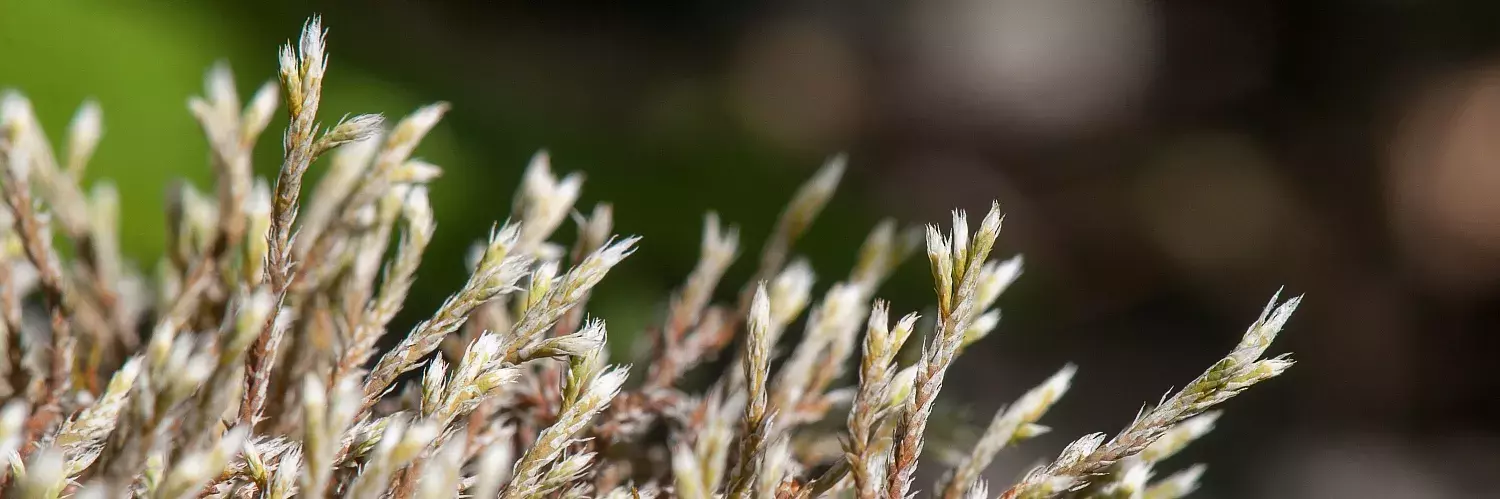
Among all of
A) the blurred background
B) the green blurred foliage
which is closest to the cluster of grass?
the green blurred foliage

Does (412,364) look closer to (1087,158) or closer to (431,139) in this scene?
(431,139)

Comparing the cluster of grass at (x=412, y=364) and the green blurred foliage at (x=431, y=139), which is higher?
the green blurred foliage at (x=431, y=139)

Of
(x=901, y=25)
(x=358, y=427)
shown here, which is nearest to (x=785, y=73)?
(x=901, y=25)

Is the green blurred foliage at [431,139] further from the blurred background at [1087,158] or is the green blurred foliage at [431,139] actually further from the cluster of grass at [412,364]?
the cluster of grass at [412,364]

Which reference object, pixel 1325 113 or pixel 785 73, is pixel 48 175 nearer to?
pixel 785 73

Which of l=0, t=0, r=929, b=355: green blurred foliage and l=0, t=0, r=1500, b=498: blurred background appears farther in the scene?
l=0, t=0, r=1500, b=498: blurred background

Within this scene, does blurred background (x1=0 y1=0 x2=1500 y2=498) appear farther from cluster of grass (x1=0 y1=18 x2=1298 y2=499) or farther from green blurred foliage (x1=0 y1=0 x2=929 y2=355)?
cluster of grass (x1=0 y1=18 x2=1298 y2=499)

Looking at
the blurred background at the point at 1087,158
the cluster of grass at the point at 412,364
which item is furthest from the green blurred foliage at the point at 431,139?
the cluster of grass at the point at 412,364
